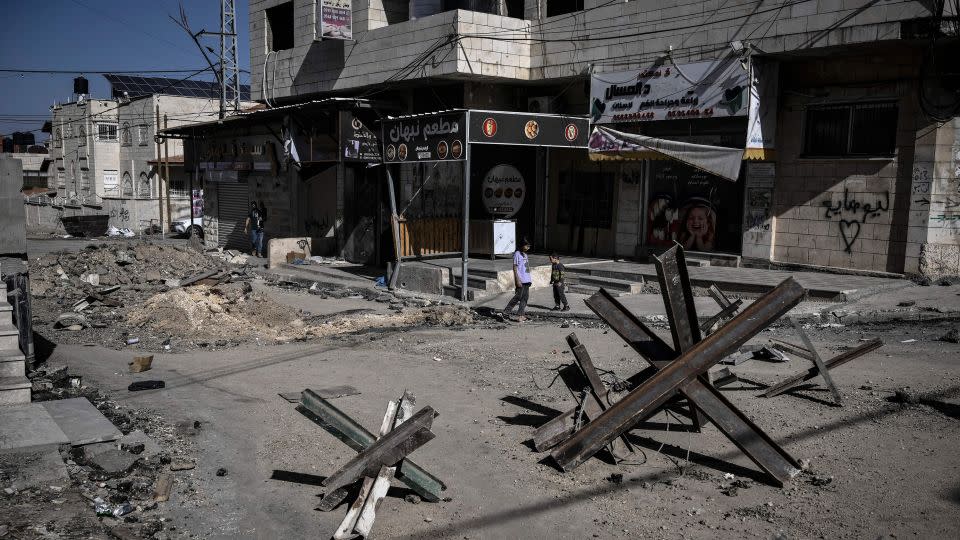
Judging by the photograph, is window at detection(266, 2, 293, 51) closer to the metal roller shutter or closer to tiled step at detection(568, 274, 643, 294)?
the metal roller shutter

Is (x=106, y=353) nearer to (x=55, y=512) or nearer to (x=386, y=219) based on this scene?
(x=55, y=512)

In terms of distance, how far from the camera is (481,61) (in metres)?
19.0

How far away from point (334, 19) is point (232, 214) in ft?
36.0

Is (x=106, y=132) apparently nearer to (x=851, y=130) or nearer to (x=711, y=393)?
(x=851, y=130)

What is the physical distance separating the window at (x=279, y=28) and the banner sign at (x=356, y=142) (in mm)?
7398

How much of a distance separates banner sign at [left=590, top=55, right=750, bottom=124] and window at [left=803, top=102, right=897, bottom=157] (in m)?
1.44

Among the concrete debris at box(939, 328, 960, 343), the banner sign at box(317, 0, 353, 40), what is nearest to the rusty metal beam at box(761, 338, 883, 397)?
the concrete debris at box(939, 328, 960, 343)

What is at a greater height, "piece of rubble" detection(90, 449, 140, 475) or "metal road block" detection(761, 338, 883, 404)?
"metal road block" detection(761, 338, 883, 404)

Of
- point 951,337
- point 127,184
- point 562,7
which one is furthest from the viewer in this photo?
point 127,184

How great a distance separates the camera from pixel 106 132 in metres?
49.9

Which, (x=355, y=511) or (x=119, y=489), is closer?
(x=355, y=511)

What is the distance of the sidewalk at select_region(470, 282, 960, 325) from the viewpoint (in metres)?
11.6

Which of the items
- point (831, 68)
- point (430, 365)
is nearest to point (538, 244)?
point (831, 68)

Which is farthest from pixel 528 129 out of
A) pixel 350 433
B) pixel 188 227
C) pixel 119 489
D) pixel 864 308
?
pixel 188 227
